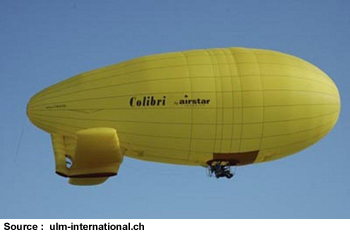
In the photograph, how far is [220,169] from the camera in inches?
1292

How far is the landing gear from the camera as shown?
108ft

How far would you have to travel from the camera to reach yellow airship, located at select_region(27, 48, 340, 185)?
30328mm

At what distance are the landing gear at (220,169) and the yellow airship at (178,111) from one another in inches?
2.5

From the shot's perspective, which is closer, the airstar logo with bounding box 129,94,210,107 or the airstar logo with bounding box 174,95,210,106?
the airstar logo with bounding box 129,94,210,107

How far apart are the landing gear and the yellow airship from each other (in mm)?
64

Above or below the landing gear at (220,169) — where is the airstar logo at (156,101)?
above

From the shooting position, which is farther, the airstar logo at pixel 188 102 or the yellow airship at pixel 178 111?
the airstar logo at pixel 188 102

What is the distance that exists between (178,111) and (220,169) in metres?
4.48

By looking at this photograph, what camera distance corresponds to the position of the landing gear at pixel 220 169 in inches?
1291

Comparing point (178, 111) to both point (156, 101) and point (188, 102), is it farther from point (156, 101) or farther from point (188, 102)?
point (156, 101)

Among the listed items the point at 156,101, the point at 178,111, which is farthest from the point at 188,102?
the point at 156,101

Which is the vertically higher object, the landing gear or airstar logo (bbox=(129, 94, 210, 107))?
airstar logo (bbox=(129, 94, 210, 107))

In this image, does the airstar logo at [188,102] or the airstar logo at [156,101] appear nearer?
the airstar logo at [156,101]

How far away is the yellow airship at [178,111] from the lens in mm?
30328
